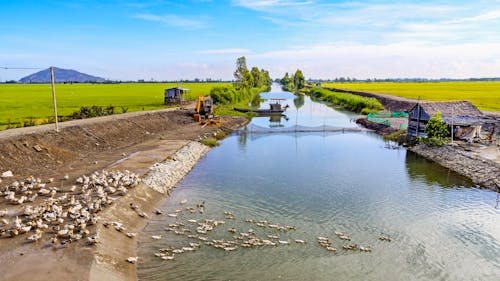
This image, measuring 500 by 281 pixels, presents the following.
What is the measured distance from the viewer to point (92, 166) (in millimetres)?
23141

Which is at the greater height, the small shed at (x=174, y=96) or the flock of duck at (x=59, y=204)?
the small shed at (x=174, y=96)

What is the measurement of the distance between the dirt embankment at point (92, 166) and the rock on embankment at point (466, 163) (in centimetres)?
1946

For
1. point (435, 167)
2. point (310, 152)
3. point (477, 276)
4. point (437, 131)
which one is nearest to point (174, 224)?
point (477, 276)

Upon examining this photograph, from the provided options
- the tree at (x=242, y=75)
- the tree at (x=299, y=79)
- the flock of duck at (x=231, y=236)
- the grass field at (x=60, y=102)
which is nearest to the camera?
the flock of duck at (x=231, y=236)

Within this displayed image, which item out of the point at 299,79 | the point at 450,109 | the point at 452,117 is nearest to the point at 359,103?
the point at 450,109

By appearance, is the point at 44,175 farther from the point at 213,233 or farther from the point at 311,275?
the point at 311,275

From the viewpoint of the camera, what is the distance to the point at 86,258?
11.9 m

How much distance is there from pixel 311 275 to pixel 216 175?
13.4 meters

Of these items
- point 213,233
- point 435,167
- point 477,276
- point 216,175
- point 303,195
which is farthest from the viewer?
point 435,167

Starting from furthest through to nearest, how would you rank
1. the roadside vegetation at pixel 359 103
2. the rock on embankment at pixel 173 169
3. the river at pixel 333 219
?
the roadside vegetation at pixel 359 103
the rock on embankment at pixel 173 169
the river at pixel 333 219

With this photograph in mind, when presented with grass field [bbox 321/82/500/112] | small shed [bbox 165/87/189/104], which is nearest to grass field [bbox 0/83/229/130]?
small shed [bbox 165/87/189/104]

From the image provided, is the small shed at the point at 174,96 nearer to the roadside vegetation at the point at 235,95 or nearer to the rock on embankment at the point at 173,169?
the roadside vegetation at the point at 235,95

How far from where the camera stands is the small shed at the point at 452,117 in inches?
1246

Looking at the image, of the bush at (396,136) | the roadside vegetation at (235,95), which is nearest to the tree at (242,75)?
the roadside vegetation at (235,95)
